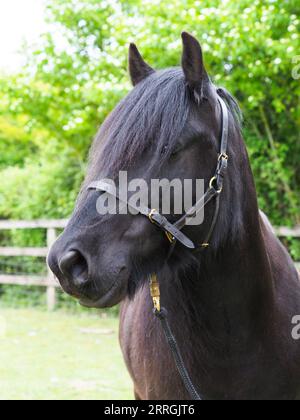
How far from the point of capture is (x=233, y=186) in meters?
2.24

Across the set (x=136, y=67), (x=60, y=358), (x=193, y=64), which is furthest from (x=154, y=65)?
(x=193, y=64)

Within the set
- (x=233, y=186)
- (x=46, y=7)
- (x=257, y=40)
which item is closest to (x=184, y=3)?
(x=257, y=40)

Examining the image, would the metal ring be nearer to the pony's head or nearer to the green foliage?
the pony's head

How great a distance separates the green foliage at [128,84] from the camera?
6750 millimetres

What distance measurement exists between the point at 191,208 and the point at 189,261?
23cm

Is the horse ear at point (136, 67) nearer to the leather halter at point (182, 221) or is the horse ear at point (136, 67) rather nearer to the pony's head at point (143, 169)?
the pony's head at point (143, 169)

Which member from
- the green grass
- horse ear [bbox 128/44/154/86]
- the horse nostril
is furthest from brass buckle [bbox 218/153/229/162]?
the green grass

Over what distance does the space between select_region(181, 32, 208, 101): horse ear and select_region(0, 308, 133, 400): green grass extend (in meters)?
3.94

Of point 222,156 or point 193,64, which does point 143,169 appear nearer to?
point 222,156

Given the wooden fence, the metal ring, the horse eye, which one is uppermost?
the horse eye

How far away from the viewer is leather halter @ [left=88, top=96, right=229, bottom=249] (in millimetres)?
1967

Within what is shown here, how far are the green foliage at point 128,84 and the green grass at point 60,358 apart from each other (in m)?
2.21

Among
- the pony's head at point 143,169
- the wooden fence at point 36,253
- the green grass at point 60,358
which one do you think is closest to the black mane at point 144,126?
the pony's head at point 143,169

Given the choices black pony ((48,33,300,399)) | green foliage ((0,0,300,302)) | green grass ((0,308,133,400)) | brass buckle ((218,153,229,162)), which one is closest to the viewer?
black pony ((48,33,300,399))
